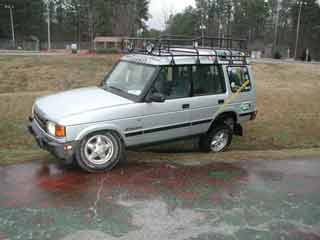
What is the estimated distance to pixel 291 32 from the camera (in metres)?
66.9

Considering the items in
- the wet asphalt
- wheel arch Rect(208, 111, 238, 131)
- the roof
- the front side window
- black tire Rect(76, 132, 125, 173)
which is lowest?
the wet asphalt

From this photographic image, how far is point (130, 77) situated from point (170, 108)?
931 millimetres

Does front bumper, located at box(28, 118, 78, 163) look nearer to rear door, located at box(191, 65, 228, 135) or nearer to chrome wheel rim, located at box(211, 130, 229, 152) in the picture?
rear door, located at box(191, 65, 228, 135)

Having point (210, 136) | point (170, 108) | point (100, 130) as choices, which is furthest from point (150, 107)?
point (210, 136)

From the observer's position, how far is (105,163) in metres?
5.29

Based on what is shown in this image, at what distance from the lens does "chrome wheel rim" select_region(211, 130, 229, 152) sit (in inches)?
278

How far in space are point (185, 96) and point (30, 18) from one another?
214ft

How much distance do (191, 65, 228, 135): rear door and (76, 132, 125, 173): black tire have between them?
1679mm

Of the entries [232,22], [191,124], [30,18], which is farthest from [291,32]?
[191,124]

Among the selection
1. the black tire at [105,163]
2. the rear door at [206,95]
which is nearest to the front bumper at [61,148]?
the black tire at [105,163]

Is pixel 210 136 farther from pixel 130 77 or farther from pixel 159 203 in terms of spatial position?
pixel 159 203

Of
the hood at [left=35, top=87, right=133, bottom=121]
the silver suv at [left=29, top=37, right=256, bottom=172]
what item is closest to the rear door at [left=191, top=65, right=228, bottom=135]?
the silver suv at [left=29, top=37, right=256, bottom=172]

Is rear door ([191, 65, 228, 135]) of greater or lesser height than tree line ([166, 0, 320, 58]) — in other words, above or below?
below

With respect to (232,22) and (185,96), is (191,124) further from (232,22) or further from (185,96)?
(232,22)
